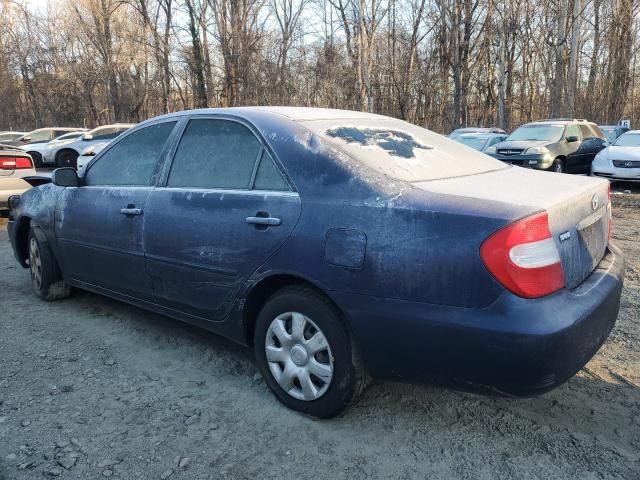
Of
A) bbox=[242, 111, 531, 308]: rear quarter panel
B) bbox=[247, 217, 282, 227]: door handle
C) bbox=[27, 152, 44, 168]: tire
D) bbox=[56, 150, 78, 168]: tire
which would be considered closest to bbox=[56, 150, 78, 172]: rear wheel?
bbox=[56, 150, 78, 168]: tire

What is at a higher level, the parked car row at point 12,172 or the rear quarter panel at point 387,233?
the parked car row at point 12,172

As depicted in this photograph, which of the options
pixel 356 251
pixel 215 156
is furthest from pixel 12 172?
pixel 356 251

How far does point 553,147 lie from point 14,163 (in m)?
11.1

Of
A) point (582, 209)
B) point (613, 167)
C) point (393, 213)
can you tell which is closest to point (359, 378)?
point (393, 213)

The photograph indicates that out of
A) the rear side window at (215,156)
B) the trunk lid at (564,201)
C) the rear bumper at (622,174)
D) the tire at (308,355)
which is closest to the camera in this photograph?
the trunk lid at (564,201)

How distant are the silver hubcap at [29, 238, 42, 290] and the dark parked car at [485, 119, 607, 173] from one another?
10028mm

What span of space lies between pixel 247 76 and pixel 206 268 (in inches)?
1016

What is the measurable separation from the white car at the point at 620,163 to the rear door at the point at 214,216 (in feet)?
34.8

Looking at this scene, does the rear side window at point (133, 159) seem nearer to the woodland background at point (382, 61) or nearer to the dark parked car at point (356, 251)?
the dark parked car at point (356, 251)

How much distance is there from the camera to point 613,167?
36.7 feet

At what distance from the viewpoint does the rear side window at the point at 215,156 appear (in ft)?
9.55

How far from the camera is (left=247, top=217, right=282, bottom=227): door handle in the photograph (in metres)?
2.59

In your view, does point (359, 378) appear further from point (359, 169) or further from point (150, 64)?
point (150, 64)

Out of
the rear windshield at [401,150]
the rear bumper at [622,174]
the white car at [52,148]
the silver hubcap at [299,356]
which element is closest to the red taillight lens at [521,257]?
the rear windshield at [401,150]
